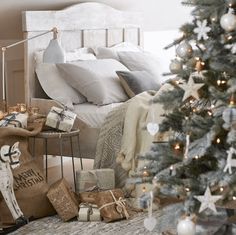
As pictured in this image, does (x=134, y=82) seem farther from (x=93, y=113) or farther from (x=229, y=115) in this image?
(x=229, y=115)

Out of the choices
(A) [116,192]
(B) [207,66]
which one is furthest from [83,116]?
(B) [207,66]

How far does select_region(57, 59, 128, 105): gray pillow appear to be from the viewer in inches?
171

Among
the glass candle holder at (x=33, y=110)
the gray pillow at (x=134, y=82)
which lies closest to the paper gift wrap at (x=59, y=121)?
the glass candle holder at (x=33, y=110)

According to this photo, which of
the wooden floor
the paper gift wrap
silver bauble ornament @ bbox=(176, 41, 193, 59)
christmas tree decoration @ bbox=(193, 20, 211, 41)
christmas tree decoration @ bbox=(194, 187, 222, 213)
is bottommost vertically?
the wooden floor

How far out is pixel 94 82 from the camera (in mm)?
4387

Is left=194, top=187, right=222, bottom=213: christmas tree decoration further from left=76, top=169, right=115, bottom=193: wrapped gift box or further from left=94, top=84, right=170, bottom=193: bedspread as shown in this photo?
left=76, top=169, right=115, bottom=193: wrapped gift box

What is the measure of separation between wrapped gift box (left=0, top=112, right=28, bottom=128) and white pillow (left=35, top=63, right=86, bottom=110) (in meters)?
0.61

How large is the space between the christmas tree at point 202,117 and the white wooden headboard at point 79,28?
6.81 ft

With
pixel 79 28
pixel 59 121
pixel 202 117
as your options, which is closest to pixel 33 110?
pixel 59 121

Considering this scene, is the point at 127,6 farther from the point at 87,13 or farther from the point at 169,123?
the point at 169,123

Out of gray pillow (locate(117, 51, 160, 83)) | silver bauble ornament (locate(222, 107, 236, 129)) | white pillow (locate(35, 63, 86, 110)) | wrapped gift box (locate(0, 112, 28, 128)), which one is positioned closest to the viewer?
silver bauble ornament (locate(222, 107, 236, 129))

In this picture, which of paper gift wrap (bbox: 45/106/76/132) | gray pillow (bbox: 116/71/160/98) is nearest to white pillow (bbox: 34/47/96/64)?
gray pillow (bbox: 116/71/160/98)

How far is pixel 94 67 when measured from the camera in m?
4.53

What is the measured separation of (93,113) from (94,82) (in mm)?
302
